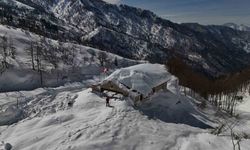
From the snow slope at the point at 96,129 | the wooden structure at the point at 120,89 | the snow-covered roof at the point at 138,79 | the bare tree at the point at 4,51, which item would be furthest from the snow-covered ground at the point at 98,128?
the bare tree at the point at 4,51

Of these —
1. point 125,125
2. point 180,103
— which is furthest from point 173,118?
point 125,125

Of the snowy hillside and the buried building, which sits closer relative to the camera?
the buried building

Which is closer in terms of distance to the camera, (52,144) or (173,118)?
(52,144)

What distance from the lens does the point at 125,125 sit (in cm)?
3519

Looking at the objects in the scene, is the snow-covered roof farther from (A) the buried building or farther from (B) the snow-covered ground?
(B) the snow-covered ground

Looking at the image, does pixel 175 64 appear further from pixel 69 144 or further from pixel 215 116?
pixel 69 144

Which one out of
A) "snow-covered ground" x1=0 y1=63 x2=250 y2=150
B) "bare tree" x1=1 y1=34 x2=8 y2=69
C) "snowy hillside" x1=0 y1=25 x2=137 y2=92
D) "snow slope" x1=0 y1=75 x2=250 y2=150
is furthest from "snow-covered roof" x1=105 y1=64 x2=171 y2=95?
"bare tree" x1=1 y1=34 x2=8 y2=69

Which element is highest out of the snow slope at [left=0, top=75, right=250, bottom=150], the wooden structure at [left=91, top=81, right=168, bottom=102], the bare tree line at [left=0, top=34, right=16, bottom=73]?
the bare tree line at [left=0, top=34, right=16, bottom=73]

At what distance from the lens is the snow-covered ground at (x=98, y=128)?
30.7 m

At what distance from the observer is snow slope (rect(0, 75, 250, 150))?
30656 mm

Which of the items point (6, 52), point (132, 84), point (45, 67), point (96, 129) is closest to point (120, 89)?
point (132, 84)

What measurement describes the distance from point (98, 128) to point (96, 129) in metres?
0.38

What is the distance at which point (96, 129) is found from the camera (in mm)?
33094

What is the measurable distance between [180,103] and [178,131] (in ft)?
60.2
